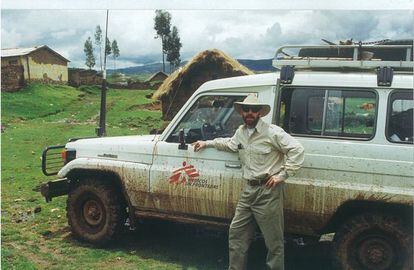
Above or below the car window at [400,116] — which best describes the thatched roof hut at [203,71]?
above

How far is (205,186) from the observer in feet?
16.5

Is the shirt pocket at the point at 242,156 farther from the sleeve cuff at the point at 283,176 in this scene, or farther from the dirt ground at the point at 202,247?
the dirt ground at the point at 202,247

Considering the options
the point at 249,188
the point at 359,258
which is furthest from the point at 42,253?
the point at 359,258

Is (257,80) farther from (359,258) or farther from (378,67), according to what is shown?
(359,258)

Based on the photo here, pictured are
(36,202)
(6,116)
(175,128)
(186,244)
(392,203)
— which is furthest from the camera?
(6,116)

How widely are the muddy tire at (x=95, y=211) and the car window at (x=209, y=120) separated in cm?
105

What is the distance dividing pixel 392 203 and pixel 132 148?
2792 mm

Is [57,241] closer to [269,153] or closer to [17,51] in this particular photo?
[269,153]

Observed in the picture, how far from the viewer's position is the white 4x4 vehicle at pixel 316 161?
174 inches

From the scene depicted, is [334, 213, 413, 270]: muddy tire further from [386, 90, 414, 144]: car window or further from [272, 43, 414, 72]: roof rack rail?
[272, 43, 414, 72]: roof rack rail

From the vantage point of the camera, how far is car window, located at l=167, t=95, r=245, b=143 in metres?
5.25

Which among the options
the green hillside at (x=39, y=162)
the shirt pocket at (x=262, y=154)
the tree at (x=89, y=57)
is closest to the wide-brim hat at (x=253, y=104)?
the shirt pocket at (x=262, y=154)

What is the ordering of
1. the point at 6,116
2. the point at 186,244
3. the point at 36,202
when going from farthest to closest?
1. the point at 6,116
2. the point at 36,202
3. the point at 186,244

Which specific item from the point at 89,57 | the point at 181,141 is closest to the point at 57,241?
the point at 181,141
